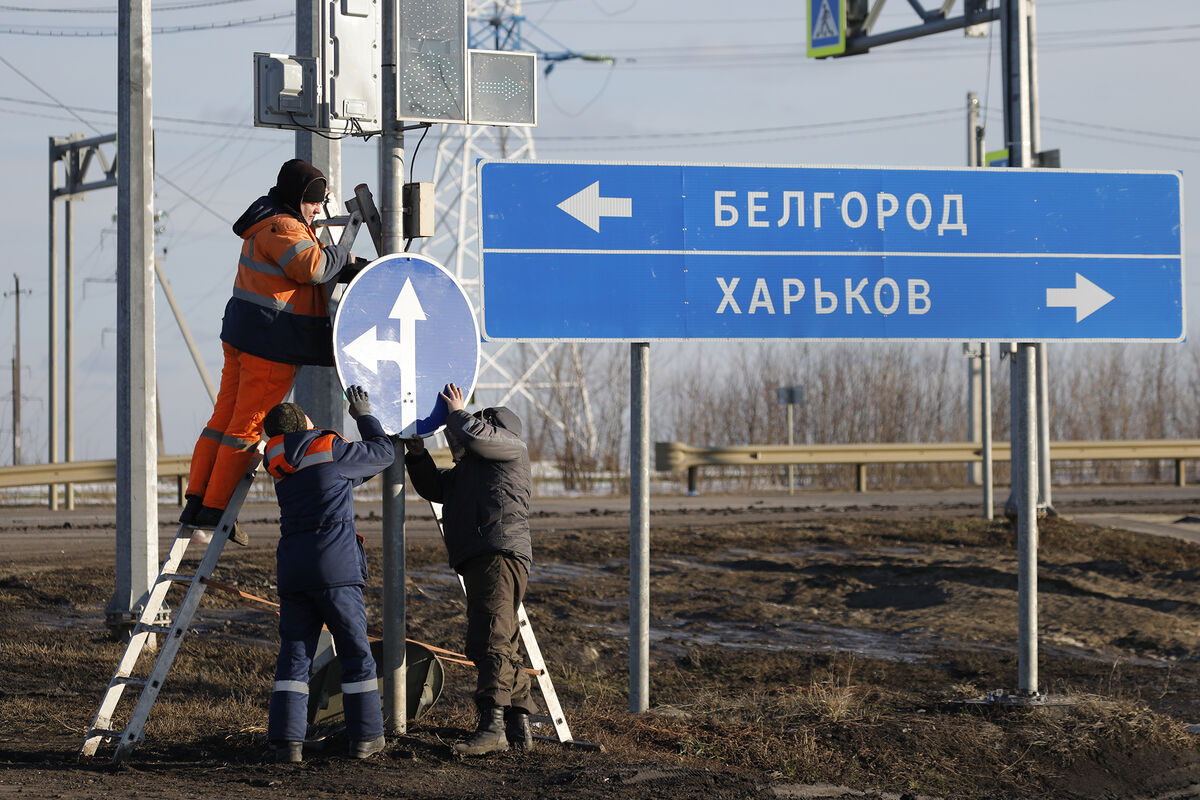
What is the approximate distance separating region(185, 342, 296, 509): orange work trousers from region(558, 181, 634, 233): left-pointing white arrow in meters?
1.61

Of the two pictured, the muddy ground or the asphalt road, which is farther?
the asphalt road

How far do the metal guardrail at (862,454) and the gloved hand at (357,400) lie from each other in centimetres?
1964

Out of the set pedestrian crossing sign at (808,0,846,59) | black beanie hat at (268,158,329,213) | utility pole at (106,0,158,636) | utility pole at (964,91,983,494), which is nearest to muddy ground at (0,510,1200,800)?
utility pole at (106,0,158,636)

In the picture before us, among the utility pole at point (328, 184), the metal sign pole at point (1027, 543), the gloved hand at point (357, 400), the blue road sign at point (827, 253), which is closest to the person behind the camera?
the gloved hand at point (357, 400)

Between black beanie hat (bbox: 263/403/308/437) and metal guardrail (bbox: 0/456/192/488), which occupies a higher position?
black beanie hat (bbox: 263/403/308/437)

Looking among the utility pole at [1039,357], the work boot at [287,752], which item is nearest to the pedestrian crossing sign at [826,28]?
the utility pole at [1039,357]

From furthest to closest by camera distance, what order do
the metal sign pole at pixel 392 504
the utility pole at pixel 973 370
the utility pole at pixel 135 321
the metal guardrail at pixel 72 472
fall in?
1. the metal guardrail at pixel 72 472
2. the utility pole at pixel 973 370
3. the utility pole at pixel 135 321
4. the metal sign pole at pixel 392 504

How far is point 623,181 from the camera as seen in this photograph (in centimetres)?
675

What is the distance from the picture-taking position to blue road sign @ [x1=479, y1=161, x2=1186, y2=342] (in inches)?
261

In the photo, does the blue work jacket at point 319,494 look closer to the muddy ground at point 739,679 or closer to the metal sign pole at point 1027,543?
the muddy ground at point 739,679

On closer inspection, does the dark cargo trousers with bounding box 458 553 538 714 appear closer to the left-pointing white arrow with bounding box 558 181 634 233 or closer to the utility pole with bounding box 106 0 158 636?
the left-pointing white arrow with bounding box 558 181 634 233

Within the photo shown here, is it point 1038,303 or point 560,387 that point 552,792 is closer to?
point 1038,303

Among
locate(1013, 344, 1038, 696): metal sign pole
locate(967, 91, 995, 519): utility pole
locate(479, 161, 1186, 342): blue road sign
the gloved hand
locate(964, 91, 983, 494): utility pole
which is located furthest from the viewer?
locate(964, 91, 983, 494): utility pole

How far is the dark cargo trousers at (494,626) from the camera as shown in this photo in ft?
20.0
